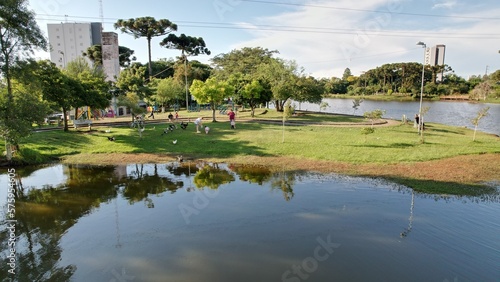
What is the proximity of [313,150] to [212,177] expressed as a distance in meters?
7.99

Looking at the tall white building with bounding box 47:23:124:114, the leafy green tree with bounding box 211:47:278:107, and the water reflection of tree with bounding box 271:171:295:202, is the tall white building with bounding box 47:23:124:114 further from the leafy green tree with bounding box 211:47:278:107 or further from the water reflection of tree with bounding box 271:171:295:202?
the water reflection of tree with bounding box 271:171:295:202

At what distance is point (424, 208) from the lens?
12.5m

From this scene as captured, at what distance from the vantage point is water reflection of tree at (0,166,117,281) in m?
8.65

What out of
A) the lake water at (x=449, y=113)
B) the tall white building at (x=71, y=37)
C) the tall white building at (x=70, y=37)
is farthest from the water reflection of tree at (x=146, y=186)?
the tall white building at (x=71, y=37)

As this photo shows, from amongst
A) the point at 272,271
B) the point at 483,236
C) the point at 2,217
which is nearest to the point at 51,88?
the point at 2,217

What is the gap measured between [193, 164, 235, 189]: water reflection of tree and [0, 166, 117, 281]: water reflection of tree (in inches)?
175

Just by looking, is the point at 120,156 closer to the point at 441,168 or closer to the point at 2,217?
the point at 2,217

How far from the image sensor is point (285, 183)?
53.0ft

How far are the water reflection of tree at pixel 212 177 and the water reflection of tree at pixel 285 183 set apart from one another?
2.50m

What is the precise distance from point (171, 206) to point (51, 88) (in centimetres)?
1928

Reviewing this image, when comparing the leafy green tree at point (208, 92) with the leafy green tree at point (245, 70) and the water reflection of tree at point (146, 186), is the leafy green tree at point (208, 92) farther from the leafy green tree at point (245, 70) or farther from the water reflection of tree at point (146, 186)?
the water reflection of tree at point (146, 186)

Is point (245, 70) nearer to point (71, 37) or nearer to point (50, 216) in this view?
point (50, 216)

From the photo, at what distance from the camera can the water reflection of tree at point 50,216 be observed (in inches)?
340

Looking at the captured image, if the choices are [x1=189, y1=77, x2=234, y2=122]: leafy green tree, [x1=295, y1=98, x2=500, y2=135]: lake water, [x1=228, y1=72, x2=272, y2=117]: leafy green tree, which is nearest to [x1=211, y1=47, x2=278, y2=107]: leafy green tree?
[x1=228, y1=72, x2=272, y2=117]: leafy green tree
